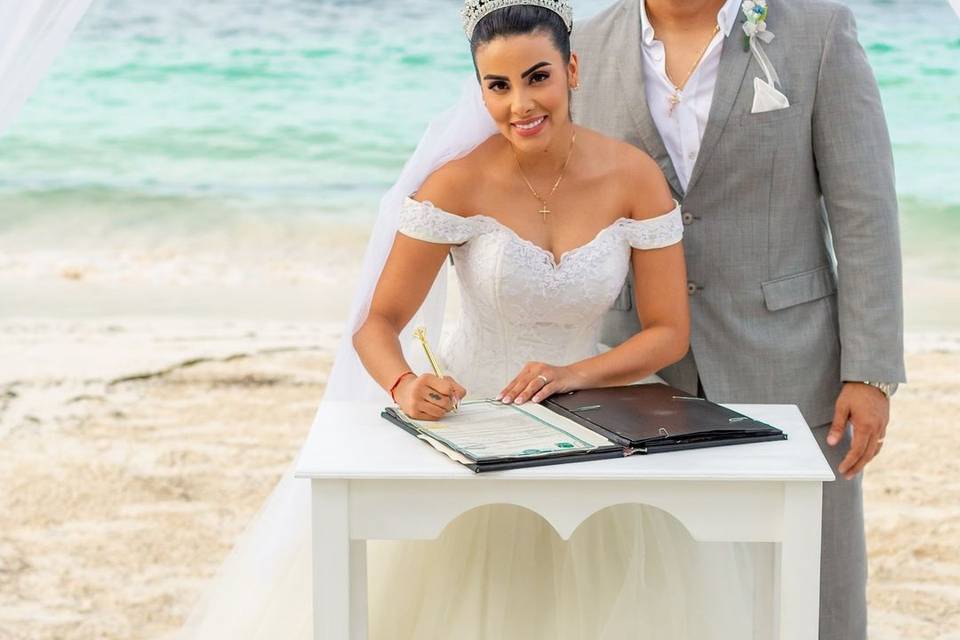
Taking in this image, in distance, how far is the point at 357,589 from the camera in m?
1.95

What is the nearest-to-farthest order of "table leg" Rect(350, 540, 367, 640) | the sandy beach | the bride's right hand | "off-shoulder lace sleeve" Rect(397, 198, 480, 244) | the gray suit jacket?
"table leg" Rect(350, 540, 367, 640) < the bride's right hand < "off-shoulder lace sleeve" Rect(397, 198, 480, 244) < the gray suit jacket < the sandy beach

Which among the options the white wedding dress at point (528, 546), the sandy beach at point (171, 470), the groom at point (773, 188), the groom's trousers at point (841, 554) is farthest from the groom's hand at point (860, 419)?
the sandy beach at point (171, 470)

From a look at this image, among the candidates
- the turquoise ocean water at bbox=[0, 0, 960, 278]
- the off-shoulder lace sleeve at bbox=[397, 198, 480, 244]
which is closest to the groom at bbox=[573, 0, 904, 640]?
the off-shoulder lace sleeve at bbox=[397, 198, 480, 244]

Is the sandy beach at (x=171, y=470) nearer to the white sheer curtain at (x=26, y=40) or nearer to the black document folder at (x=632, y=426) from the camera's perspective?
the white sheer curtain at (x=26, y=40)

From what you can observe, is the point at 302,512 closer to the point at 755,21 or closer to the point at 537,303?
the point at 537,303

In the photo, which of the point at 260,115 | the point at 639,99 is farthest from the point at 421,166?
the point at 260,115

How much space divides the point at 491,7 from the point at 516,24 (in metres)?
0.06

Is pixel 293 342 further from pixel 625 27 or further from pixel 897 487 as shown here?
pixel 625 27

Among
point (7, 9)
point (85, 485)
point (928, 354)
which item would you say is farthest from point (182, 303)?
point (7, 9)

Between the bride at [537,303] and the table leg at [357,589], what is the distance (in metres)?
0.36

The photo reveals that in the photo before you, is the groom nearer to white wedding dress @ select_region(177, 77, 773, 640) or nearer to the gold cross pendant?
the gold cross pendant

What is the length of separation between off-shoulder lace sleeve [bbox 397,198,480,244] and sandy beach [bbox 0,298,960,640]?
1.85 meters

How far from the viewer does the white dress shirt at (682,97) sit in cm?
251

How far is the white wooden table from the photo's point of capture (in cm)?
183
